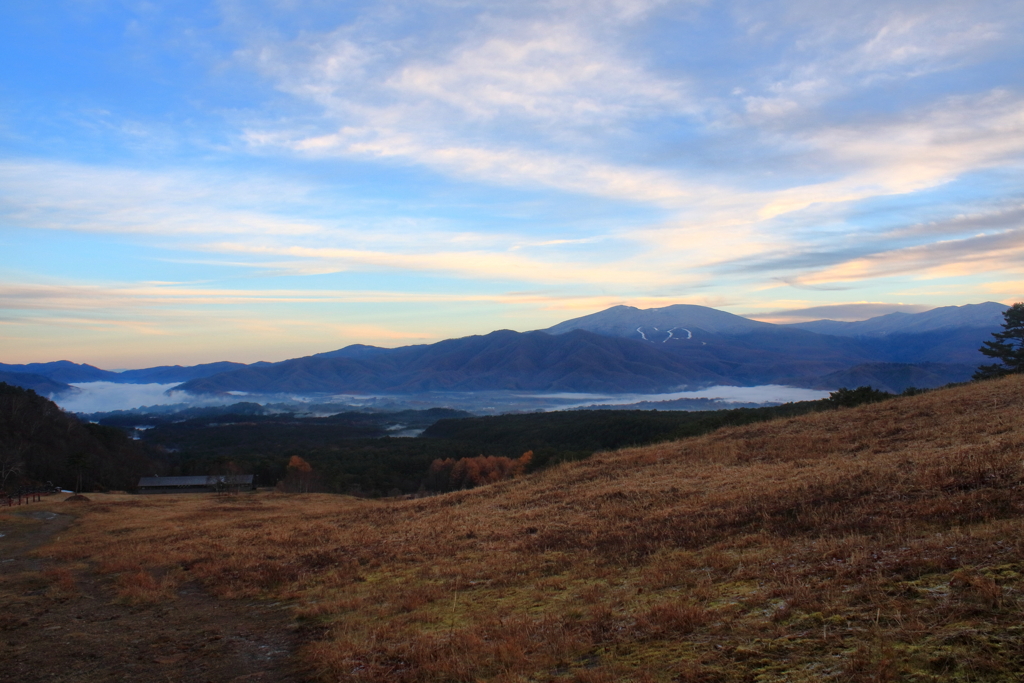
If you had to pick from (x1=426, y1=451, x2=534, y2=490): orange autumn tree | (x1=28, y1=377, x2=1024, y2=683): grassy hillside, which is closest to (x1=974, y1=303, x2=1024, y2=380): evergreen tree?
(x1=28, y1=377, x2=1024, y2=683): grassy hillside

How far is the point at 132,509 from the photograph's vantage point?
1355 inches

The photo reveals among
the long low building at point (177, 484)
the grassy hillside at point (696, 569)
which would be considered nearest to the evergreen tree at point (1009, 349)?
the grassy hillside at point (696, 569)

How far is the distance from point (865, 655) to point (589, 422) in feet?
326

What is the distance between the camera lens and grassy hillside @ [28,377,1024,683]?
5715 mm

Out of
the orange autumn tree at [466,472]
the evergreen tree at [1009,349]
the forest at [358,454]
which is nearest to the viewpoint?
the evergreen tree at [1009,349]

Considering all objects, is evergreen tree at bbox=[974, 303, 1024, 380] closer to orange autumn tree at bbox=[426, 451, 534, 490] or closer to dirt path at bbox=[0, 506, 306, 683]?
orange autumn tree at bbox=[426, 451, 534, 490]

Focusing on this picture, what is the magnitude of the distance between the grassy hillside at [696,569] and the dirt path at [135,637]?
2.03ft

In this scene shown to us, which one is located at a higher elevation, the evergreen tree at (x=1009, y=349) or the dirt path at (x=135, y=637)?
the evergreen tree at (x=1009, y=349)

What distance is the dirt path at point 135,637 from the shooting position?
805 centimetres

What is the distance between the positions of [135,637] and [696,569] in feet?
31.5

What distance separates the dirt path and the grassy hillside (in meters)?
0.62

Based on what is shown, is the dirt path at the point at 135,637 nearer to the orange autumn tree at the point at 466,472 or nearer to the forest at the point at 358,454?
the forest at the point at 358,454

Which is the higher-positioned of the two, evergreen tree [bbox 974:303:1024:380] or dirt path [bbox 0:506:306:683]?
evergreen tree [bbox 974:303:1024:380]

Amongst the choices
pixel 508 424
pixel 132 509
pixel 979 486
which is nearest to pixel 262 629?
pixel 979 486
